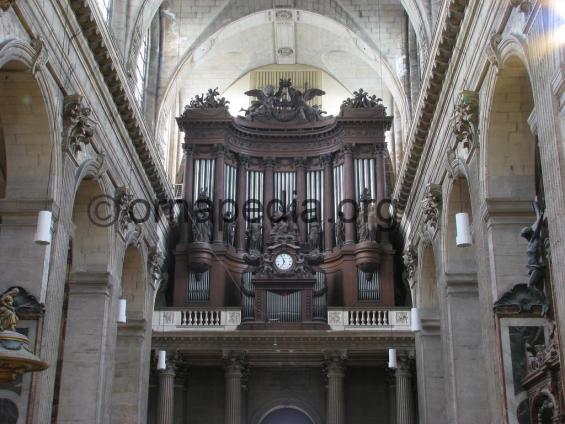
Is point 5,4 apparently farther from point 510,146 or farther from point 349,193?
point 349,193

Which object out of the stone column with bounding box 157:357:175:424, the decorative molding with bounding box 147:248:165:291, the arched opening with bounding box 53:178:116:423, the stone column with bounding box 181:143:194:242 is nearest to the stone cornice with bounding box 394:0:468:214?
the stone column with bounding box 181:143:194:242

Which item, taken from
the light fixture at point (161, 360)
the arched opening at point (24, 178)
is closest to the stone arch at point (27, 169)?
the arched opening at point (24, 178)

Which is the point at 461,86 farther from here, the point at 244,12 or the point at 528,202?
the point at 244,12

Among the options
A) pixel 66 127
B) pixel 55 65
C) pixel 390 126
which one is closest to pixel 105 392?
pixel 66 127

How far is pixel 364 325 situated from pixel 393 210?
13.9 ft

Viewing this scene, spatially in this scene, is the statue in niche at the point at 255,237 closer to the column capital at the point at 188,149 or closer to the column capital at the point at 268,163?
the column capital at the point at 268,163

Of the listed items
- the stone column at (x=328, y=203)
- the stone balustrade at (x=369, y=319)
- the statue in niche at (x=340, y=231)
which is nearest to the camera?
the stone balustrade at (x=369, y=319)

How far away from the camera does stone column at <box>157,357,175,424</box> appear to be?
1003 inches

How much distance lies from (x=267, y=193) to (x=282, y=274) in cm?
402

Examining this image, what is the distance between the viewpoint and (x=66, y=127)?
1595 cm

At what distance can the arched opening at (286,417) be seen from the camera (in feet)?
92.1

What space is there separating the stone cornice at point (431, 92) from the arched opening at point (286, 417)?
7924mm

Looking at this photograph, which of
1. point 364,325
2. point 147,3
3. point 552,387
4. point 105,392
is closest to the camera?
point 552,387

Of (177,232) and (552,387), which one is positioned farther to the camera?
(177,232)
